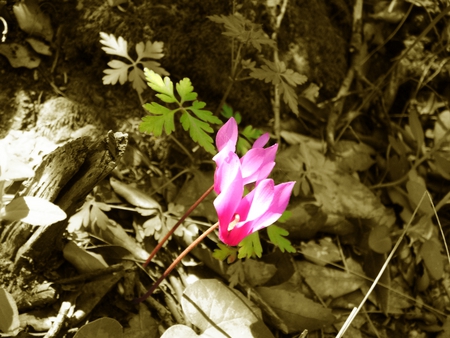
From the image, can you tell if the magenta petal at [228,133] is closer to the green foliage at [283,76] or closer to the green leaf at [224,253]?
the green leaf at [224,253]

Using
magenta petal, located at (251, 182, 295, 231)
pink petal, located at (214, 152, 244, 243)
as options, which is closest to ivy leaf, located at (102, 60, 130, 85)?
pink petal, located at (214, 152, 244, 243)

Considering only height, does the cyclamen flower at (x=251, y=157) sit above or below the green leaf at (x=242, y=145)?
above

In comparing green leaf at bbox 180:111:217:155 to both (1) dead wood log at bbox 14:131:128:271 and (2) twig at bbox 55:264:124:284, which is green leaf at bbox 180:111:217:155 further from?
(2) twig at bbox 55:264:124:284

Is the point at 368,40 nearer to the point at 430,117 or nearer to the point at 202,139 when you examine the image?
the point at 430,117

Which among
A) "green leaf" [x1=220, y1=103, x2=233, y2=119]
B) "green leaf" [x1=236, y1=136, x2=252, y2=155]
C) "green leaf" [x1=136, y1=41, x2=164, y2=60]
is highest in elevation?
"green leaf" [x1=136, y1=41, x2=164, y2=60]

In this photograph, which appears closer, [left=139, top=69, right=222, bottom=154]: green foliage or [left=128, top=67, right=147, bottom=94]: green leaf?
[left=139, top=69, right=222, bottom=154]: green foliage

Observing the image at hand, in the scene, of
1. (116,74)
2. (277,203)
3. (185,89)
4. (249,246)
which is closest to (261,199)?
(277,203)

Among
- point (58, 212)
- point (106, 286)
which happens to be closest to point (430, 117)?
point (106, 286)

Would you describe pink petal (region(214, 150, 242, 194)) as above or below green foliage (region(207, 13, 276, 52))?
below

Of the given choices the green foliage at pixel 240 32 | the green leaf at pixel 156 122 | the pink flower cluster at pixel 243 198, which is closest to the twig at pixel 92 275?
the green leaf at pixel 156 122
